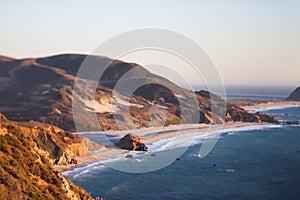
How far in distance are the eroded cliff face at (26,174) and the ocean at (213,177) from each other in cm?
1435

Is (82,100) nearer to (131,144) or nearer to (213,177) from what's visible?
(131,144)

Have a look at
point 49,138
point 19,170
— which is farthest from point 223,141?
point 19,170

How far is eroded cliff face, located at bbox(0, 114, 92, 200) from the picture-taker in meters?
19.4

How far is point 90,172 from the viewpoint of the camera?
49.8 m

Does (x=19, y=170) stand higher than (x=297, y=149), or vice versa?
(x=19, y=170)

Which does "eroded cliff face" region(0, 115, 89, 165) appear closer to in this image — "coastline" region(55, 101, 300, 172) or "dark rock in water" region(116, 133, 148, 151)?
"coastline" region(55, 101, 300, 172)

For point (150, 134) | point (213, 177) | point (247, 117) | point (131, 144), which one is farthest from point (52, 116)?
point (247, 117)

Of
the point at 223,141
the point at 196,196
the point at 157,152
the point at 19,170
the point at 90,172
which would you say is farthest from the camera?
the point at 223,141

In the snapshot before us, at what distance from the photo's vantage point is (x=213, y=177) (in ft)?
156

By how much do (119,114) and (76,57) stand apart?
92543 millimetres

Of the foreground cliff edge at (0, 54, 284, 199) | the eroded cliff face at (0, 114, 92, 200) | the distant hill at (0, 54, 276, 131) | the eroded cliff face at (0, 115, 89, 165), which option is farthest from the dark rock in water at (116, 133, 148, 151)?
the eroded cliff face at (0, 114, 92, 200)

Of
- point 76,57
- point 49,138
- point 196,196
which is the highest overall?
point 76,57

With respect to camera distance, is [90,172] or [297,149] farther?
[297,149]

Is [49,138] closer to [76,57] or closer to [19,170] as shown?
[19,170]
